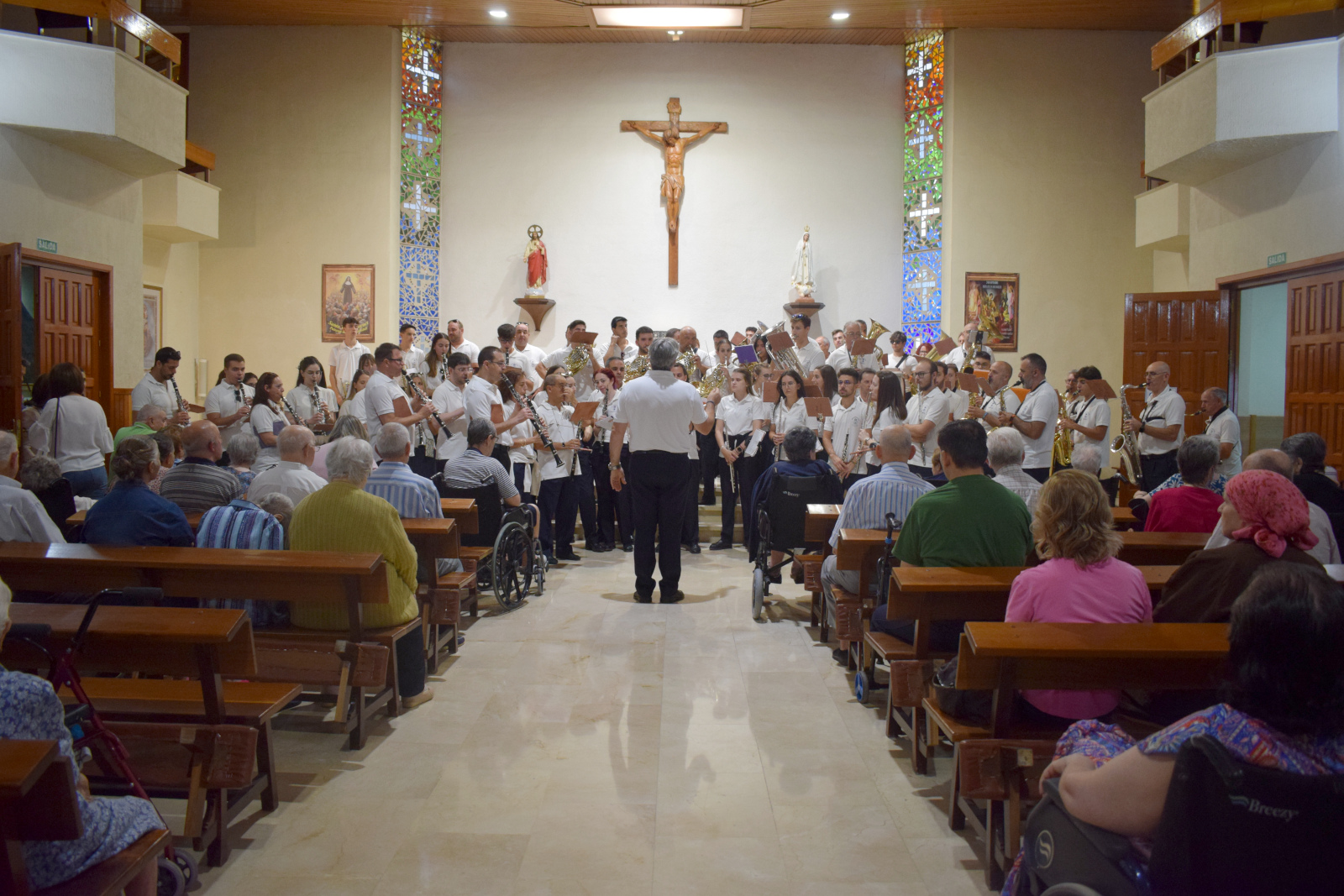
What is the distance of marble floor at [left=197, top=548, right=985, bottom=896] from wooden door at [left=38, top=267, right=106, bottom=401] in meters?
5.12

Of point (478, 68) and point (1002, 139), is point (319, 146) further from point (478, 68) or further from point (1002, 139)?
point (1002, 139)

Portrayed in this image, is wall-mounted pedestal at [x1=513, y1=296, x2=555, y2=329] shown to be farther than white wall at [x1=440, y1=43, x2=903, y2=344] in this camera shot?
No

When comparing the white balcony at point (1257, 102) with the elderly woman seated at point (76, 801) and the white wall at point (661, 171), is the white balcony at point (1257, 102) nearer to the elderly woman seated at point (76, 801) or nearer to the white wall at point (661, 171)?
the white wall at point (661, 171)

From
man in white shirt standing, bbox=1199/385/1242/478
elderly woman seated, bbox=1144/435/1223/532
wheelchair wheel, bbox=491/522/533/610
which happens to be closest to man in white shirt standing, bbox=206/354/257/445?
wheelchair wheel, bbox=491/522/533/610

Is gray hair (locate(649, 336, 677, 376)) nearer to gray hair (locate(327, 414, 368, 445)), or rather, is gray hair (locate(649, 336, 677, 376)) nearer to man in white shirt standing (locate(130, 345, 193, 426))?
gray hair (locate(327, 414, 368, 445))

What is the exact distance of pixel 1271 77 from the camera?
7.86 metres

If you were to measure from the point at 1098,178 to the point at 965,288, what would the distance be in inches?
82.7

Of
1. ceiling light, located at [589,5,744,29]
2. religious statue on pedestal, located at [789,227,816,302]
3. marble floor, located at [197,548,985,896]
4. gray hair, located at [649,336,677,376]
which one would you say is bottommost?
marble floor, located at [197,548,985,896]

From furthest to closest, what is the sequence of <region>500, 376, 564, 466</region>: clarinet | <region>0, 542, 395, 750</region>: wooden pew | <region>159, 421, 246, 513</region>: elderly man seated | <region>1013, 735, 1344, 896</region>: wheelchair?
<region>500, 376, 564, 466</region>: clarinet → <region>159, 421, 246, 513</region>: elderly man seated → <region>0, 542, 395, 750</region>: wooden pew → <region>1013, 735, 1344, 896</region>: wheelchair

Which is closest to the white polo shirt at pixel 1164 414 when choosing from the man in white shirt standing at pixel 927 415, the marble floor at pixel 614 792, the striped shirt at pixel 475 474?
the man in white shirt standing at pixel 927 415

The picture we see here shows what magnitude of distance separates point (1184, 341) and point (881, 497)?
6096 millimetres

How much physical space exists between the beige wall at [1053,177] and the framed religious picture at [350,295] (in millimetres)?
7013

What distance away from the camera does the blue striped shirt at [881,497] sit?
193 inches

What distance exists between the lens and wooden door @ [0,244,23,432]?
691 cm
